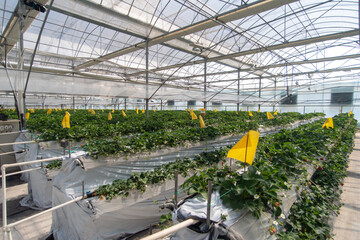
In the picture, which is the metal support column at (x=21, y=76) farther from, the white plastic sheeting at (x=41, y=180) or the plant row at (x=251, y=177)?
the plant row at (x=251, y=177)

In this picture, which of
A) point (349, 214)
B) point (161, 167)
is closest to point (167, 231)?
point (161, 167)

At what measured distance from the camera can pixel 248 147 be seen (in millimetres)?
2016

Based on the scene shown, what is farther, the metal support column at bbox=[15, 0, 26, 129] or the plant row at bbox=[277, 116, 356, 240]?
the metal support column at bbox=[15, 0, 26, 129]

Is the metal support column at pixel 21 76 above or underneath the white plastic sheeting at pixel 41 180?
above

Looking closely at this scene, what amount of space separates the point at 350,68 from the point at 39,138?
21.2m

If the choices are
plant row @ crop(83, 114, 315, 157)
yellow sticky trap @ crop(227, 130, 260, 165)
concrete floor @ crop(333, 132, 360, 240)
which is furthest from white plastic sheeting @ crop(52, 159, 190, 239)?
concrete floor @ crop(333, 132, 360, 240)

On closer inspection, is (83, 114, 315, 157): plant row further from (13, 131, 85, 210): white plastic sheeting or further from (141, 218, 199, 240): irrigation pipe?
(141, 218, 199, 240): irrigation pipe

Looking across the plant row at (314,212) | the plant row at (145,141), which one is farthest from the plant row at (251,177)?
the plant row at (145,141)

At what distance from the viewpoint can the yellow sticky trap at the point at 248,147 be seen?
6.46 feet

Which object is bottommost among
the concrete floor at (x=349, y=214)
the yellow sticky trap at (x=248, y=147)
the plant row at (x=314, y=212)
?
the concrete floor at (x=349, y=214)

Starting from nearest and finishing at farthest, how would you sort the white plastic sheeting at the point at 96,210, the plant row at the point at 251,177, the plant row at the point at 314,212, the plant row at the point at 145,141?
the plant row at the point at 251,177
the plant row at the point at 314,212
the white plastic sheeting at the point at 96,210
the plant row at the point at 145,141

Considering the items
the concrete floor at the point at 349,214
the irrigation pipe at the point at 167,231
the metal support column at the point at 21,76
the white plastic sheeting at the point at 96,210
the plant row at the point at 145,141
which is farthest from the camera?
the metal support column at the point at 21,76

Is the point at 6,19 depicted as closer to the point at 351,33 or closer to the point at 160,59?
the point at 160,59

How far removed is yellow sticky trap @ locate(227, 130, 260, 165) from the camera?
197 cm
